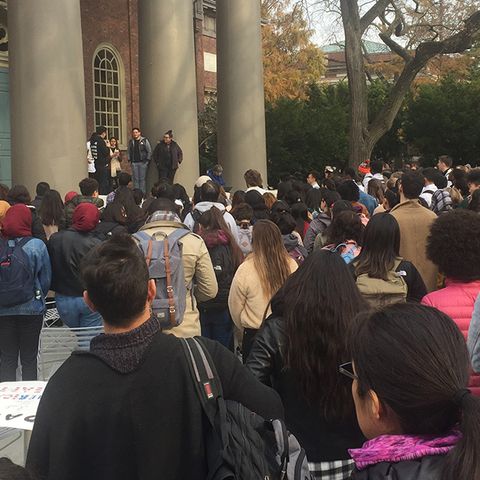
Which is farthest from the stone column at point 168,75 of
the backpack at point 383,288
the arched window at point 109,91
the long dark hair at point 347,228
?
the backpack at point 383,288

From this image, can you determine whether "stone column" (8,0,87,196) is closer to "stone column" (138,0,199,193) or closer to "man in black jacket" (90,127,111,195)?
"stone column" (138,0,199,193)

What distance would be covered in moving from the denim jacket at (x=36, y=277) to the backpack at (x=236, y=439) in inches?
162

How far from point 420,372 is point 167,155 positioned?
50.6 ft

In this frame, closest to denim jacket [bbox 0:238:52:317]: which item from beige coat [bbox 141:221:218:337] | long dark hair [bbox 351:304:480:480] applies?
beige coat [bbox 141:221:218:337]

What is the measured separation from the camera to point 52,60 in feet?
43.5

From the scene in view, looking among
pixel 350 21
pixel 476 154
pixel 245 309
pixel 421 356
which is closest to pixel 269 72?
pixel 476 154

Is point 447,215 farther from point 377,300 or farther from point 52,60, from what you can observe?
point 52,60

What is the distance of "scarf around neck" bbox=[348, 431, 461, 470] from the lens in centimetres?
182

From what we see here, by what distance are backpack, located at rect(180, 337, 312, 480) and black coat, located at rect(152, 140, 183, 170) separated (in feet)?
47.3

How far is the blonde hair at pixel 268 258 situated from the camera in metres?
5.40

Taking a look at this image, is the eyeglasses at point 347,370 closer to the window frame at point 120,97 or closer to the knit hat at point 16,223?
the knit hat at point 16,223

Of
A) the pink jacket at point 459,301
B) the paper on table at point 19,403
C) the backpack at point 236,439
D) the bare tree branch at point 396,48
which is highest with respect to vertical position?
the bare tree branch at point 396,48

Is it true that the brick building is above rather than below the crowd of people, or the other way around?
above

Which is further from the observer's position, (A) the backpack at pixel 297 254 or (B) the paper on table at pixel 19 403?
(A) the backpack at pixel 297 254
